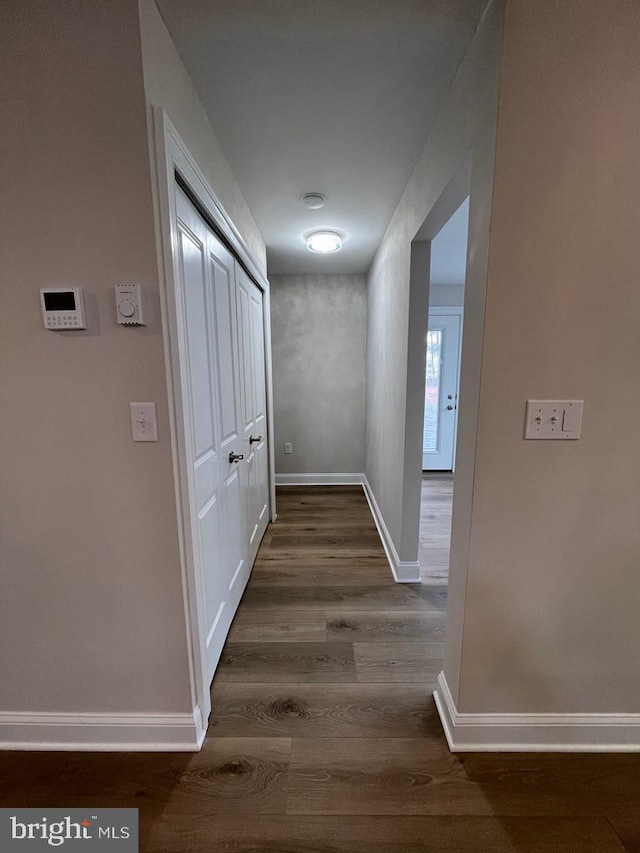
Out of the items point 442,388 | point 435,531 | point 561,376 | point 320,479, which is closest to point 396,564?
point 435,531

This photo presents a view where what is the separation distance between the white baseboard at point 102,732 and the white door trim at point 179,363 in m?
0.06

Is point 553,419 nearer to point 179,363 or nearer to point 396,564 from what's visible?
point 179,363

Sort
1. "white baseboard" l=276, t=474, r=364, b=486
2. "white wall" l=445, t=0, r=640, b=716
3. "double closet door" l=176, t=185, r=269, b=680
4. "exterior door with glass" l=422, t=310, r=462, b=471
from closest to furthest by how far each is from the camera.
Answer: "white wall" l=445, t=0, r=640, b=716, "double closet door" l=176, t=185, r=269, b=680, "white baseboard" l=276, t=474, r=364, b=486, "exterior door with glass" l=422, t=310, r=462, b=471

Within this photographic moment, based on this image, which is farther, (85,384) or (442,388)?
(442,388)

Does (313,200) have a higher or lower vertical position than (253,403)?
higher

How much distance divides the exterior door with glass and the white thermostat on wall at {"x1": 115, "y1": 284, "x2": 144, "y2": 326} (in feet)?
13.3

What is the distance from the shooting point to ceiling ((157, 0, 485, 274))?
3.38ft

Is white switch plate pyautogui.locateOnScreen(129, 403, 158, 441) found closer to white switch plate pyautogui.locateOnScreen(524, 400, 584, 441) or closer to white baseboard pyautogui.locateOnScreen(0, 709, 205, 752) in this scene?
white baseboard pyautogui.locateOnScreen(0, 709, 205, 752)

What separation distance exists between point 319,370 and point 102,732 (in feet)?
11.2

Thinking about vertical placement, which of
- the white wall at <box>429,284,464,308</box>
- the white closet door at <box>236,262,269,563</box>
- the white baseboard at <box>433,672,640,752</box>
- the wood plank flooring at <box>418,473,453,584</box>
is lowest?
the wood plank flooring at <box>418,473,453,584</box>

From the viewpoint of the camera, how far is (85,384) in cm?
105

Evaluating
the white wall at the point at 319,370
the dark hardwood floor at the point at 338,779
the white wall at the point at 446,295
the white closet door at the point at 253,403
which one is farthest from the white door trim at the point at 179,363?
the white wall at the point at 446,295

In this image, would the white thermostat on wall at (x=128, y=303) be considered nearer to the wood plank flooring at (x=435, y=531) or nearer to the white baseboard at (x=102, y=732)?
the white baseboard at (x=102, y=732)

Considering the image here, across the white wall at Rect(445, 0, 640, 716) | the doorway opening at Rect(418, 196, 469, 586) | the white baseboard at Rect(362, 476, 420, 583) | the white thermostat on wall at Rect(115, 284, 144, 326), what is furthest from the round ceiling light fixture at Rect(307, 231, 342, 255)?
the white baseboard at Rect(362, 476, 420, 583)
